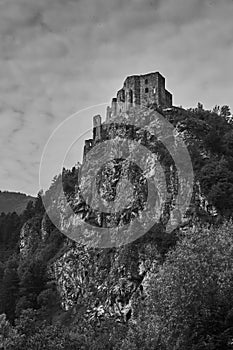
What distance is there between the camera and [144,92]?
290 feet

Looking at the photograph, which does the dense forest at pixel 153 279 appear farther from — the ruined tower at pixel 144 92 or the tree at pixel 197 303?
the ruined tower at pixel 144 92

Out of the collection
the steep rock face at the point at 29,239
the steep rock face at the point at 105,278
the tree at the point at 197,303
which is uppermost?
the steep rock face at the point at 29,239

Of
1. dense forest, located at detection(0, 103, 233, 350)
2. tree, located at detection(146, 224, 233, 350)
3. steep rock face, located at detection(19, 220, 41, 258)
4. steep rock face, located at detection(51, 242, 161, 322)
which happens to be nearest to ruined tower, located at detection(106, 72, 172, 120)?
dense forest, located at detection(0, 103, 233, 350)

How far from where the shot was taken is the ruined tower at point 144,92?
286 feet

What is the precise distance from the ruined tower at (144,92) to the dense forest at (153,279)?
231 inches

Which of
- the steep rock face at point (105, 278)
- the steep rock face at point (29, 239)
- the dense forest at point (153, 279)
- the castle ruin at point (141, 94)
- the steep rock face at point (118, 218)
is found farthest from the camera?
the steep rock face at point (29, 239)

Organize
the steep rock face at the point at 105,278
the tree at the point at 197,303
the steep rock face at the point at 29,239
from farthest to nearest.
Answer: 1. the steep rock face at the point at 29,239
2. the steep rock face at the point at 105,278
3. the tree at the point at 197,303

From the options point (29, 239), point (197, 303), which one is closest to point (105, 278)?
point (29, 239)

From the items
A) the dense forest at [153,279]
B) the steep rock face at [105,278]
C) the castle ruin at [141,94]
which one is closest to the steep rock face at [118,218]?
the steep rock face at [105,278]

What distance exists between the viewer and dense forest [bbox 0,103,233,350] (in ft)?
92.3

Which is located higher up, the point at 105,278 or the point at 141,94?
the point at 141,94

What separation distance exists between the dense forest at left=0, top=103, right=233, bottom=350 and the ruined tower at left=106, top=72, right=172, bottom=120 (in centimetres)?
588

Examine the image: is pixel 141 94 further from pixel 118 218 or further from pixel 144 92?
pixel 118 218

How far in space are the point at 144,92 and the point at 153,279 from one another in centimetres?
5788
